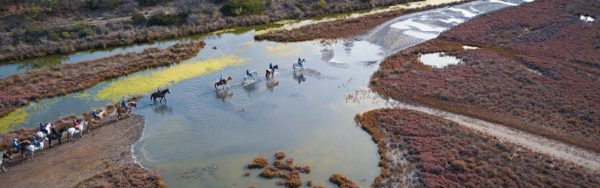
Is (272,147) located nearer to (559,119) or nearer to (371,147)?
(371,147)

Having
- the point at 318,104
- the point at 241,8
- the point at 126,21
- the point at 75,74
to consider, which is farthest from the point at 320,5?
the point at 75,74

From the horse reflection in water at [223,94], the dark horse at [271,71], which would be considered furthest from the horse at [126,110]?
the dark horse at [271,71]

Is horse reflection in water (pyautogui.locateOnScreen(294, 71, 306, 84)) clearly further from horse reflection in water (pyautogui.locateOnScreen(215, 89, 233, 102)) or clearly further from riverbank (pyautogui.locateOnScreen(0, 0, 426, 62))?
riverbank (pyautogui.locateOnScreen(0, 0, 426, 62))

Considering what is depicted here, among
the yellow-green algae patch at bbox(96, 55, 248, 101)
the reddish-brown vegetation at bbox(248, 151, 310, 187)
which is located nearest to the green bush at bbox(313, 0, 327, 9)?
the yellow-green algae patch at bbox(96, 55, 248, 101)

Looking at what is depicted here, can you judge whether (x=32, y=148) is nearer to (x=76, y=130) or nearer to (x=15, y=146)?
(x=15, y=146)

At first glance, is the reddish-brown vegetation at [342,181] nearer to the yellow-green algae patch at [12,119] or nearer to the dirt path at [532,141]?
the dirt path at [532,141]

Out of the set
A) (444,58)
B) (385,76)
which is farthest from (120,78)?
(444,58)

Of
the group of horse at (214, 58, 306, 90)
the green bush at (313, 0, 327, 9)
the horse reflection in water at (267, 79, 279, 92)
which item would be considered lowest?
the horse reflection in water at (267, 79, 279, 92)
